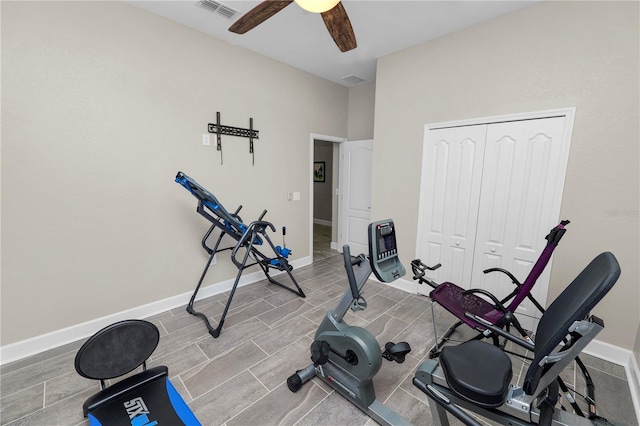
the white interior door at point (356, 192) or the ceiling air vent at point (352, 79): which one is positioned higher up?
the ceiling air vent at point (352, 79)

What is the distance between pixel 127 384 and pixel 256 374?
33.0 inches

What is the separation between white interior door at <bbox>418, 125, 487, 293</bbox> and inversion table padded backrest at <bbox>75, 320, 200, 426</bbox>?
2.88 m

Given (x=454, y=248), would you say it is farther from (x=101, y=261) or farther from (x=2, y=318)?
(x=2, y=318)

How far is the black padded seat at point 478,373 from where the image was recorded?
1200mm

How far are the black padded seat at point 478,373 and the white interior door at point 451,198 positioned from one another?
1791mm

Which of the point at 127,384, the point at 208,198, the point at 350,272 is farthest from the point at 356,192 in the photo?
the point at 127,384

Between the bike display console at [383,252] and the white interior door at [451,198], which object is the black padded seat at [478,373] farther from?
the white interior door at [451,198]

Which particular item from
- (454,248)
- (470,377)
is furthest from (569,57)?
(470,377)

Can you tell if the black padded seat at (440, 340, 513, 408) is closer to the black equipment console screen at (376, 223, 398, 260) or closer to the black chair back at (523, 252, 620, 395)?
the black chair back at (523, 252, 620, 395)

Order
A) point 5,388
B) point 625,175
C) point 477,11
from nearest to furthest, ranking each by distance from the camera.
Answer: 1. point 5,388
2. point 625,175
3. point 477,11

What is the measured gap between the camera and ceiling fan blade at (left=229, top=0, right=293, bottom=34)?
1908 millimetres

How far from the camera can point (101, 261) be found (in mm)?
2574

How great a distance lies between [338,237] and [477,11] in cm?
380

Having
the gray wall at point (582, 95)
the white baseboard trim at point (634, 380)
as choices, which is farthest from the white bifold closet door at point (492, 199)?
the white baseboard trim at point (634, 380)
